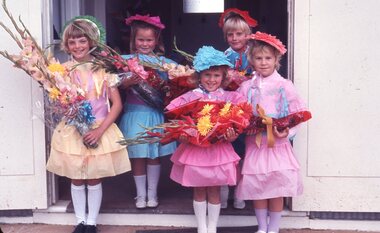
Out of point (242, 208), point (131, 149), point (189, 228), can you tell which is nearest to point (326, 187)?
point (242, 208)

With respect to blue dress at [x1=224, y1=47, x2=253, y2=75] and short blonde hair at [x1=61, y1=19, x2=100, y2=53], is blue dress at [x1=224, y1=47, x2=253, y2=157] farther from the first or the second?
short blonde hair at [x1=61, y1=19, x2=100, y2=53]

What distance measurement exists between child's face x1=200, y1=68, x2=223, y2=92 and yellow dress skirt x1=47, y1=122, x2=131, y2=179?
2.49 ft

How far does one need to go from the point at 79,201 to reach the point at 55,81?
92 cm

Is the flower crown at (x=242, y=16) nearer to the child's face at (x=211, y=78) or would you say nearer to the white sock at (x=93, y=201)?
the child's face at (x=211, y=78)

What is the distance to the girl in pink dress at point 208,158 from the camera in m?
3.81

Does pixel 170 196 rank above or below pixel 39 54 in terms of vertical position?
below

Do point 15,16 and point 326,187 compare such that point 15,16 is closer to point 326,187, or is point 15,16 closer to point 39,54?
point 39,54

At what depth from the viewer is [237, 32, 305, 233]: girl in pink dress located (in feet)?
12.6

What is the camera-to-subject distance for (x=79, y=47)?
13.5 feet

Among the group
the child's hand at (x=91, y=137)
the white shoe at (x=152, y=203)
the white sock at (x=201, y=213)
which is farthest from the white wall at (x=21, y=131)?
the white sock at (x=201, y=213)

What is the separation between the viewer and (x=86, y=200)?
451 cm

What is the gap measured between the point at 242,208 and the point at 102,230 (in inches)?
42.9

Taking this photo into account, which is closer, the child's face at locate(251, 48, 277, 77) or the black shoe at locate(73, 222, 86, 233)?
the child's face at locate(251, 48, 277, 77)

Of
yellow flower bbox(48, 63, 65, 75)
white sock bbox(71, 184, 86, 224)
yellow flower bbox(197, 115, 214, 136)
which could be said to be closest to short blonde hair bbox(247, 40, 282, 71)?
yellow flower bbox(197, 115, 214, 136)
